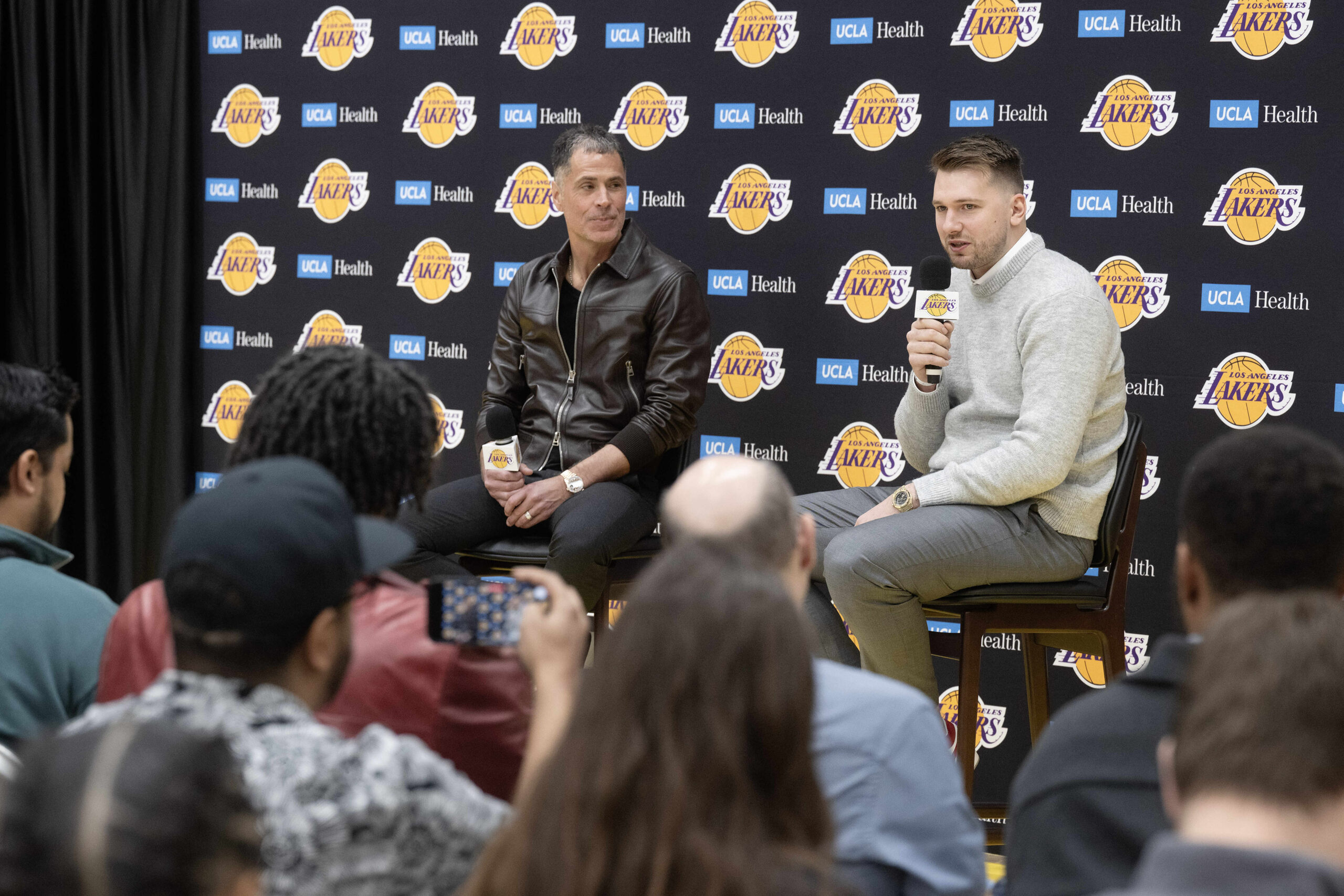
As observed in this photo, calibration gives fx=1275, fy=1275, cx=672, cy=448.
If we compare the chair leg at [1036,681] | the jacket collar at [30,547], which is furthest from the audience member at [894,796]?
the chair leg at [1036,681]

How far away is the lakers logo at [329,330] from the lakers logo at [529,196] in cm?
70

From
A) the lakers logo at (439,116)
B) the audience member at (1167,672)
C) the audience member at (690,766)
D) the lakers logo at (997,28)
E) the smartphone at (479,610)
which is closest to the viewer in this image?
the audience member at (690,766)

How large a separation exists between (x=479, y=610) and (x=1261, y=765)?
81 cm

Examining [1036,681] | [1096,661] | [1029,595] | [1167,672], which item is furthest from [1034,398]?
[1167,672]

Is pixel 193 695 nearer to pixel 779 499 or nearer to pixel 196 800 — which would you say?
pixel 196 800

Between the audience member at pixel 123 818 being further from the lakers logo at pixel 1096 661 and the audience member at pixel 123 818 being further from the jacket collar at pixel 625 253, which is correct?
the lakers logo at pixel 1096 661

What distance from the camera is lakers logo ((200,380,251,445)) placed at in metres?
4.57

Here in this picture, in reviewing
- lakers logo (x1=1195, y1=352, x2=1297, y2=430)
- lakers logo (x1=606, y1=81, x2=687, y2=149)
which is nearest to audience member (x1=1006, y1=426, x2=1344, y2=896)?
lakers logo (x1=1195, y1=352, x2=1297, y2=430)

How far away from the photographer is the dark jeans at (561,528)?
308cm

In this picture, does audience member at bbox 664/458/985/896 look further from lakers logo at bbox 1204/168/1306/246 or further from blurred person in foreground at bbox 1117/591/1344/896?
lakers logo at bbox 1204/168/1306/246

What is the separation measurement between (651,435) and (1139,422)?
119 cm

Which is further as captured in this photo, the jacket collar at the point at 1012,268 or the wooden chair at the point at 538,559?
the wooden chair at the point at 538,559

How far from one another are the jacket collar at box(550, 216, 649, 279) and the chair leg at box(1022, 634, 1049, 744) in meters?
1.41

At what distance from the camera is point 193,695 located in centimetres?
108
